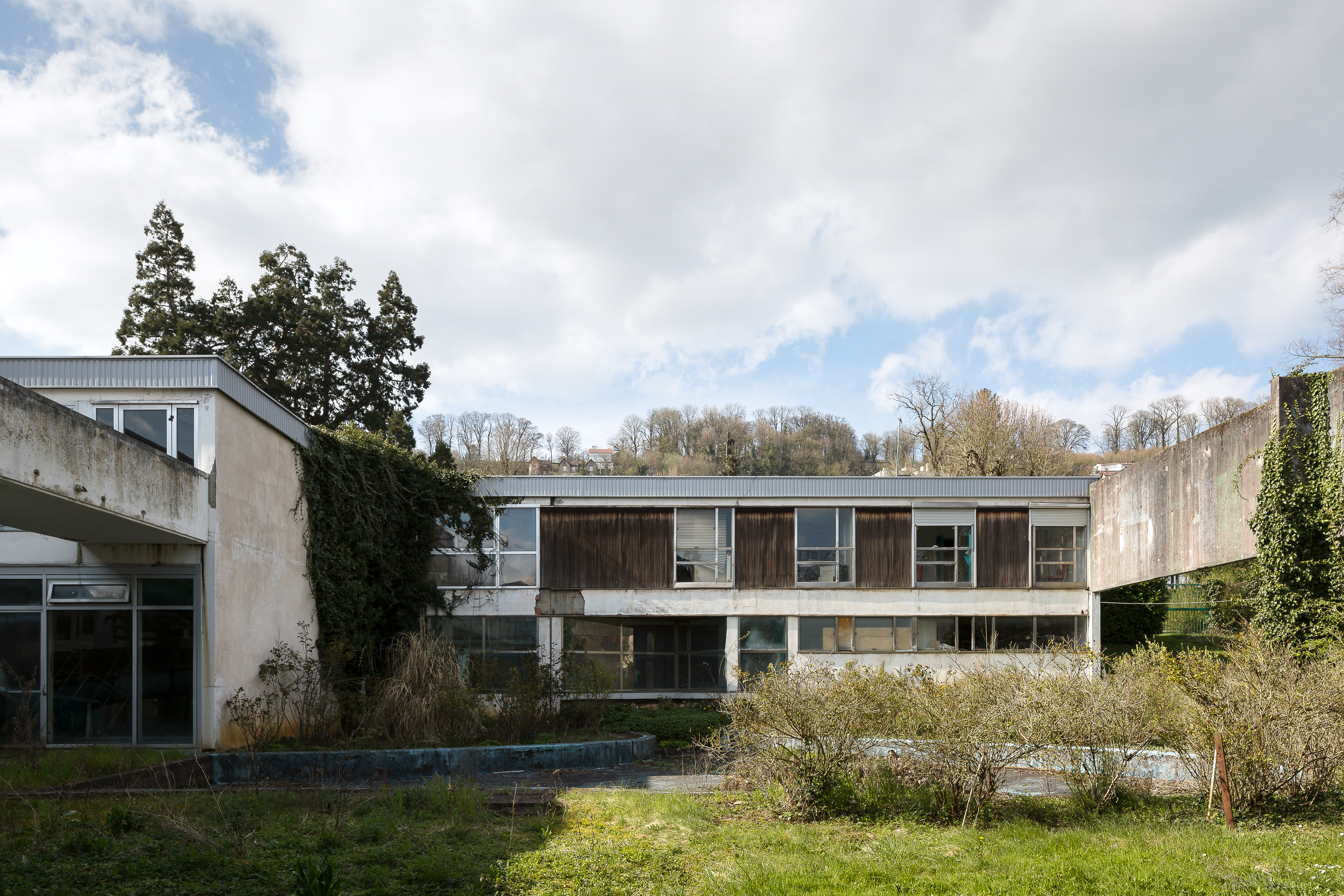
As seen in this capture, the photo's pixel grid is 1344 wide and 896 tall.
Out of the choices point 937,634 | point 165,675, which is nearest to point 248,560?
point 165,675

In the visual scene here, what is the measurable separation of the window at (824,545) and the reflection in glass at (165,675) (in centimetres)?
1324

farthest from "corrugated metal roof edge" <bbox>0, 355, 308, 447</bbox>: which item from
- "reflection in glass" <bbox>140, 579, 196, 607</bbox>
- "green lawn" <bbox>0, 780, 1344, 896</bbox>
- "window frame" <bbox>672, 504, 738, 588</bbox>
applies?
"window frame" <bbox>672, 504, 738, 588</bbox>

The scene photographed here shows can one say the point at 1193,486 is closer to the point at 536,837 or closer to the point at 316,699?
the point at 536,837

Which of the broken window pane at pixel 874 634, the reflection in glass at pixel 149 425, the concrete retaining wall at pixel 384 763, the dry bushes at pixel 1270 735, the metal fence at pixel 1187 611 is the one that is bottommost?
the metal fence at pixel 1187 611

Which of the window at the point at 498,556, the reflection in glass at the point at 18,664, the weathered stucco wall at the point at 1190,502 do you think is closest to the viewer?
the reflection in glass at the point at 18,664

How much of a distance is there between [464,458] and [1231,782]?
4268 cm

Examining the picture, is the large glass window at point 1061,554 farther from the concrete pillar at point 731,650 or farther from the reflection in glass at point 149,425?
the reflection in glass at point 149,425

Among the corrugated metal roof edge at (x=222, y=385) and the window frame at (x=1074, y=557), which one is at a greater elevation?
the corrugated metal roof edge at (x=222, y=385)

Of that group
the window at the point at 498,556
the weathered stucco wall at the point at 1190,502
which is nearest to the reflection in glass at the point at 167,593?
the window at the point at 498,556

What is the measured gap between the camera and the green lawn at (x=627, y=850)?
6.61m

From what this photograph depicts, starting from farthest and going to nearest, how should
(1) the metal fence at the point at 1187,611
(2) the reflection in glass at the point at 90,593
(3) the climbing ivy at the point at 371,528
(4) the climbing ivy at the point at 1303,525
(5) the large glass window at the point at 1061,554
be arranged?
(1) the metal fence at the point at 1187,611
(5) the large glass window at the point at 1061,554
(3) the climbing ivy at the point at 371,528
(2) the reflection in glass at the point at 90,593
(4) the climbing ivy at the point at 1303,525

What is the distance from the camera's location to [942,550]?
22125mm

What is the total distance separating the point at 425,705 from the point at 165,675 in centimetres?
379

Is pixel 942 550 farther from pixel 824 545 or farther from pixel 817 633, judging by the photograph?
Answer: pixel 817 633
